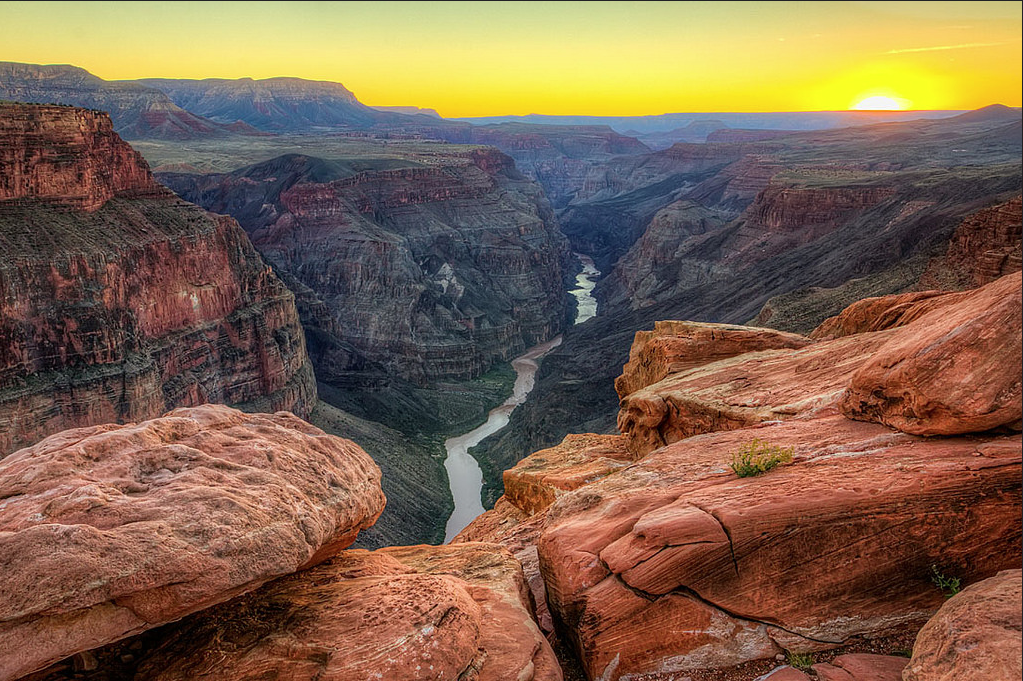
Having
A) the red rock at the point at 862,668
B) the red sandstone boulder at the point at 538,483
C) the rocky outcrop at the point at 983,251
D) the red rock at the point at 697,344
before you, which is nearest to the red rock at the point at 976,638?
the red rock at the point at 862,668

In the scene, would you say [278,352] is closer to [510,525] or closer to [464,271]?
[510,525]

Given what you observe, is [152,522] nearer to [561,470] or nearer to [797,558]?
[797,558]

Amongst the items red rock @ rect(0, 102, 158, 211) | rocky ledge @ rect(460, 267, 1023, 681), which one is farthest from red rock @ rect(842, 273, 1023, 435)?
red rock @ rect(0, 102, 158, 211)

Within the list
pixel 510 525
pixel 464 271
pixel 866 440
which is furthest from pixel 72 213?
pixel 464 271

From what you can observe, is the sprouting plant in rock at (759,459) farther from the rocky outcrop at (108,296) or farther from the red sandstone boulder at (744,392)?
the rocky outcrop at (108,296)

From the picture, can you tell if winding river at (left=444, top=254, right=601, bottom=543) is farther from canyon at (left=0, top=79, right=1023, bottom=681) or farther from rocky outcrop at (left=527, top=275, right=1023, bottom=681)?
rocky outcrop at (left=527, top=275, right=1023, bottom=681)

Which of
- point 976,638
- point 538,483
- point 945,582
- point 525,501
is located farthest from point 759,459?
point 525,501
